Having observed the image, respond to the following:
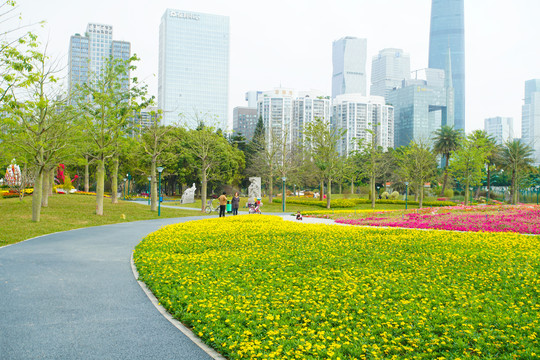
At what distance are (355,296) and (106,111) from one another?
73.7 ft

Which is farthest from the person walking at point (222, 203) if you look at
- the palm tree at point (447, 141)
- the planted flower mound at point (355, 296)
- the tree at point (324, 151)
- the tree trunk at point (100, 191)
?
the palm tree at point (447, 141)

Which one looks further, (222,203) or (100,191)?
(222,203)

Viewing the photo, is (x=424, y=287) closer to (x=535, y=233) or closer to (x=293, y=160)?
(x=535, y=233)

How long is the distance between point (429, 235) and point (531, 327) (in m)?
9.31

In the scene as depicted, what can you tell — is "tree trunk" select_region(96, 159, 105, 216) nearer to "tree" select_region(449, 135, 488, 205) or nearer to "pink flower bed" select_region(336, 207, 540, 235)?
"pink flower bed" select_region(336, 207, 540, 235)

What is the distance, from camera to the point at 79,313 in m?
6.22

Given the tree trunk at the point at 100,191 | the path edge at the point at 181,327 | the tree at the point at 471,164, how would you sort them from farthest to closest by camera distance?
the tree at the point at 471,164 < the tree trunk at the point at 100,191 < the path edge at the point at 181,327

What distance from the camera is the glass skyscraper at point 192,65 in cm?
17250

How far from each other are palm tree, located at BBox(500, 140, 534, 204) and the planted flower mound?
41894 mm

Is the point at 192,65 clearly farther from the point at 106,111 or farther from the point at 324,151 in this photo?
the point at 106,111

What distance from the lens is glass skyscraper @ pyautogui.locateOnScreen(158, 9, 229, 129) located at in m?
→ 172

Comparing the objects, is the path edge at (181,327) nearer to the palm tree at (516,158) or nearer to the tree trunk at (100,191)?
the tree trunk at (100,191)

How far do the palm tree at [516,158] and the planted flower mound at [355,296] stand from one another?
137 feet

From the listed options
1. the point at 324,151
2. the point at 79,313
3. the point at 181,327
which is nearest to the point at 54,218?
the point at 79,313
